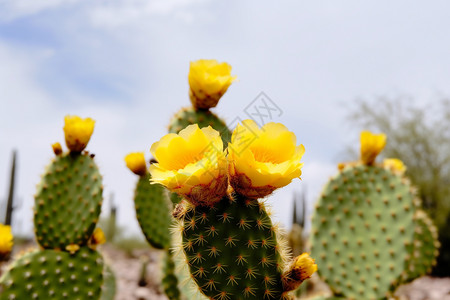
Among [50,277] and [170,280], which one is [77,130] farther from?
[170,280]

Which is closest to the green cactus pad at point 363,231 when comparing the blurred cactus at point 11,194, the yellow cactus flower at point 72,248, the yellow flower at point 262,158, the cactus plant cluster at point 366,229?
the cactus plant cluster at point 366,229

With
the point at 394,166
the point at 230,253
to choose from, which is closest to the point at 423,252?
the point at 394,166

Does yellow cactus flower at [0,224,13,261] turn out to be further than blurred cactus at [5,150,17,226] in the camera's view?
No

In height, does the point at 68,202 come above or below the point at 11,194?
above

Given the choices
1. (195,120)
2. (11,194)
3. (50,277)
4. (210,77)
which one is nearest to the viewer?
(210,77)

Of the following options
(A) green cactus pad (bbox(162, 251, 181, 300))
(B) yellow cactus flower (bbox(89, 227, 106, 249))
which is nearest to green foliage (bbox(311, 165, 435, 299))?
(A) green cactus pad (bbox(162, 251, 181, 300))

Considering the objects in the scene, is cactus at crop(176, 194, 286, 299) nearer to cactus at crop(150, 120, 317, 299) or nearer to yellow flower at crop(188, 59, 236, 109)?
cactus at crop(150, 120, 317, 299)

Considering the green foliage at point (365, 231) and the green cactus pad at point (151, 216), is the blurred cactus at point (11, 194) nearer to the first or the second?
the green cactus pad at point (151, 216)
